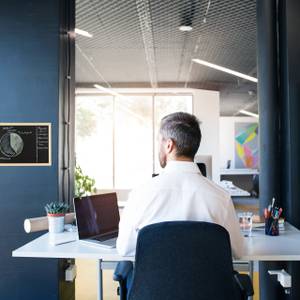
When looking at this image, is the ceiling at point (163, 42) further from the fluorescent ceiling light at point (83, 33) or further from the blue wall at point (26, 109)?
the blue wall at point (26, 109)

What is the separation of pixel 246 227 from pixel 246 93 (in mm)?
7946

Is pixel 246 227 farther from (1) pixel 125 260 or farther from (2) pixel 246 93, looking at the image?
(2) pixel 246 93

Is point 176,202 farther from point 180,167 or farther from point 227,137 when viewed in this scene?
point 227,137

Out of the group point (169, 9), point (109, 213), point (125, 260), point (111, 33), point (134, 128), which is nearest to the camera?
point (125, 260)

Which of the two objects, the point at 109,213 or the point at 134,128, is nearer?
the point at 109,213

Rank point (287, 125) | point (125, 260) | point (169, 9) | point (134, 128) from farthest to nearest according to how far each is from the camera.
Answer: point (134, 128), point (169, 9), point (287, 125), point (125, 260)

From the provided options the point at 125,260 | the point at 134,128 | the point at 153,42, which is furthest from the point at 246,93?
the point at 125,260

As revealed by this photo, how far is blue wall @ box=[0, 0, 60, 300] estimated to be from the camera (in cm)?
269

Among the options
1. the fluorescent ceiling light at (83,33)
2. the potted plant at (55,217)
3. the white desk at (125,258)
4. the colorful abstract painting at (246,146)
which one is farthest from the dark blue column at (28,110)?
the colorful abstract painting at (246,146)

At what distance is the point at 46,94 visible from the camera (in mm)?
2715

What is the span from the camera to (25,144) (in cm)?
271

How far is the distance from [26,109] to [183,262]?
1.91m

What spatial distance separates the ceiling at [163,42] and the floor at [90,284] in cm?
314

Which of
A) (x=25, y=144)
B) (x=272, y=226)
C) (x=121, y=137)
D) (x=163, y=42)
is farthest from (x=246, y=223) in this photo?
(x=121, y=137)
